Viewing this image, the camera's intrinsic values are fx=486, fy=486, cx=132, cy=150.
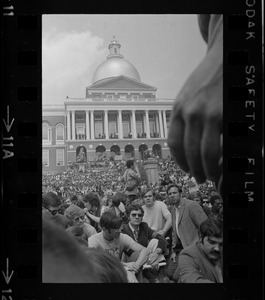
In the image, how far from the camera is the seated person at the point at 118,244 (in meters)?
3.91

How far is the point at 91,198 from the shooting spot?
3.94 metres

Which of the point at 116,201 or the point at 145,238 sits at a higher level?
the point at 116,201

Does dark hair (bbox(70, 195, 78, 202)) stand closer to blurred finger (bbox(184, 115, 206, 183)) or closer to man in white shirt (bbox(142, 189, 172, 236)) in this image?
man in white shirt (bbox(142, 189, 172, 236))

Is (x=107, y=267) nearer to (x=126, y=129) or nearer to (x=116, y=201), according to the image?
(x=116, y=201)

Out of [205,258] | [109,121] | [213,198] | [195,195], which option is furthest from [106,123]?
[205,258]

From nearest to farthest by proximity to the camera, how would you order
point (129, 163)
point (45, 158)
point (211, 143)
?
point (211, 143), point (45, 158), point (129, 163)

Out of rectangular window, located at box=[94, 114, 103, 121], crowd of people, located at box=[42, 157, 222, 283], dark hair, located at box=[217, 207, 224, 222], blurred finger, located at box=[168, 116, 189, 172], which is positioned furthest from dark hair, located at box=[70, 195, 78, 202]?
dark hair, located at box=[217, 207, 224, 222]

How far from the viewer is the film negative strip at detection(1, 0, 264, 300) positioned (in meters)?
3.77

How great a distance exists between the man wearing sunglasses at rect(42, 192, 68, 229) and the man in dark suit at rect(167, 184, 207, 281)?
89cm

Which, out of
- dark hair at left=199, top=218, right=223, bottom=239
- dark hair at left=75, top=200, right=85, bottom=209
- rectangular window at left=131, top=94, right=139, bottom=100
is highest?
rectangular window at left=131, top=94, right=139, bottom=100

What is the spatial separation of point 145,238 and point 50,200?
0.82 m

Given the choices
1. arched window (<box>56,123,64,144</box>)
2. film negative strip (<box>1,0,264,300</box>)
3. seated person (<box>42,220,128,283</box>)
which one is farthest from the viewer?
arched window (<box>56,123,64,144</box>)

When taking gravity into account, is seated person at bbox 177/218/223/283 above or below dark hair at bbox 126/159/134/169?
below
